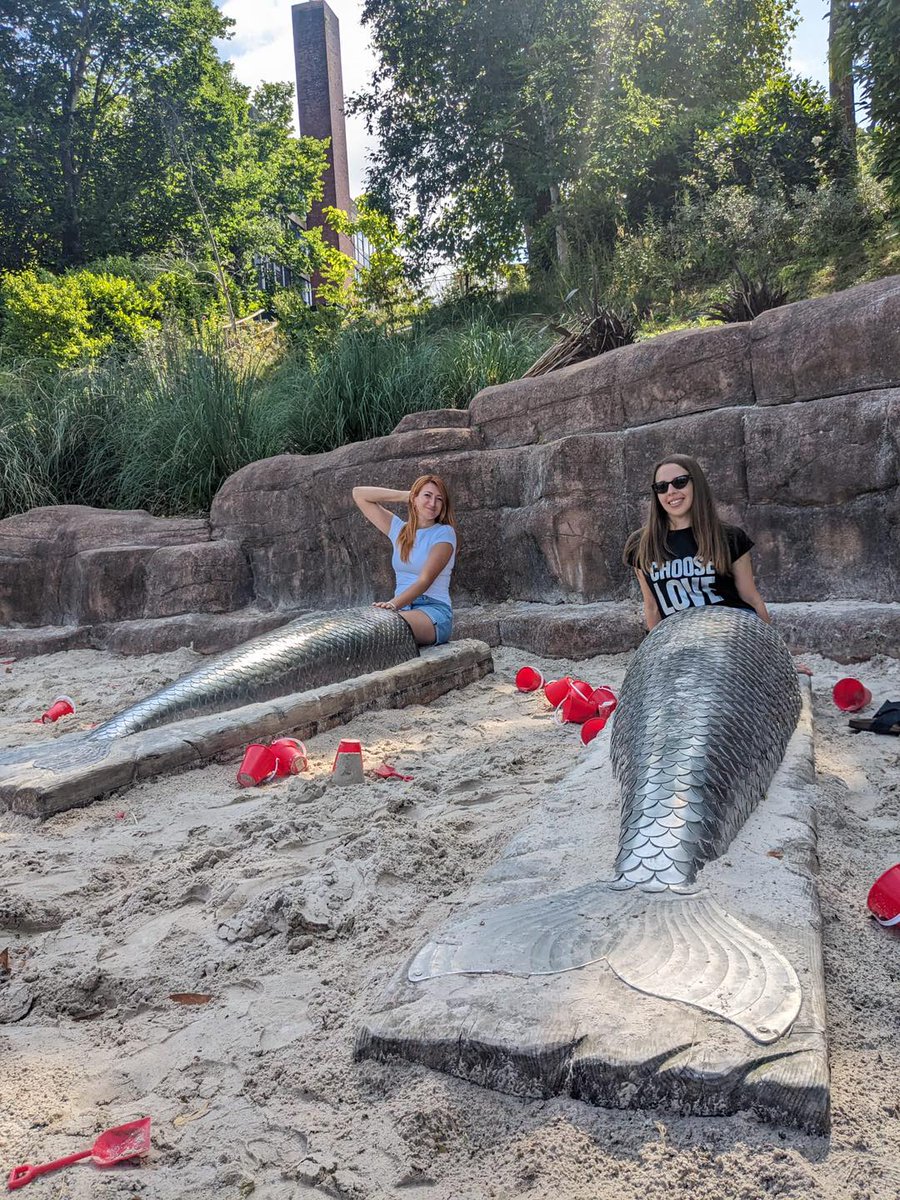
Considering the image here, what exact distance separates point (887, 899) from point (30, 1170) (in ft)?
5.48

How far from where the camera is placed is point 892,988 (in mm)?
1694

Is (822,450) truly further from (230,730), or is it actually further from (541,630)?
(230,730)

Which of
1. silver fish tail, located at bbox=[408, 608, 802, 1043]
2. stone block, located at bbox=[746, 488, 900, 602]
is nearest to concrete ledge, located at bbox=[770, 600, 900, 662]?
stone block, located at bbox=[746, 488, 900, 602]

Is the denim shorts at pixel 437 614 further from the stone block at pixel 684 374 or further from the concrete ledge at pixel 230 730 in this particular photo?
the stone block at pixel 684 374

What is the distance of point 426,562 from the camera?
5.38 m

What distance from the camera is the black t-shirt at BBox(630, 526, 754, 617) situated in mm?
3766

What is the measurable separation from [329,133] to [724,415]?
3008 centimetres

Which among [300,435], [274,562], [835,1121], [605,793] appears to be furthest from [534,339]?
[835,1121]

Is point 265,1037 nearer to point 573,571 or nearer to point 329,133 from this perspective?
point 573,571

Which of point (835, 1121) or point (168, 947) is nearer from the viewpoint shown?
point (835, 1121)

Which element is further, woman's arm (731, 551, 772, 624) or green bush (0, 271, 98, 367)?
green bush (0, 271, 98, 367)

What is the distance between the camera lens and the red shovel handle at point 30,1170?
1.34 metres

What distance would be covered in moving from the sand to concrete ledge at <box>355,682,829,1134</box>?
0.11ft

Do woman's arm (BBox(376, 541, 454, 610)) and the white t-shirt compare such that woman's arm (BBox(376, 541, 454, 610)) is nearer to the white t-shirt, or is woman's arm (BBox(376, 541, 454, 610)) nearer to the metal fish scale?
the white t-shirt
